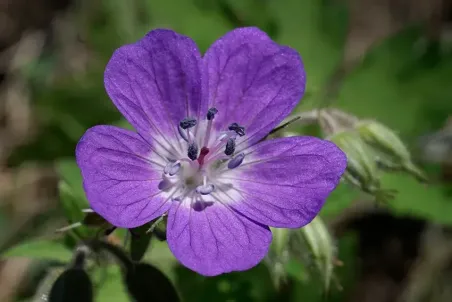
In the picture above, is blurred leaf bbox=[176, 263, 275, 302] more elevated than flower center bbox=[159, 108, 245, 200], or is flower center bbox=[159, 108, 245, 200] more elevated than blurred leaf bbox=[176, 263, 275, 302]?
flower center bbox=[159, 108, 245, 200]

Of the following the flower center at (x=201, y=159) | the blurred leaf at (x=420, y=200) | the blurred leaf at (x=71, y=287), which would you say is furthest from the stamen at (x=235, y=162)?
the blurred leaf at (x=420, y=200)

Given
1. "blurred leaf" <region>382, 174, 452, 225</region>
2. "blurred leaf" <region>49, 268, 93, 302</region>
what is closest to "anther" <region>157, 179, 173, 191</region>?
"blurred leaf" <region>49, 268, 93, 302</region>

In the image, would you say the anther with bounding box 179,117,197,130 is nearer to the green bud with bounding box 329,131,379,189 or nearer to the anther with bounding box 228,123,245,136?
the anther with bounding box 228,123,245,136

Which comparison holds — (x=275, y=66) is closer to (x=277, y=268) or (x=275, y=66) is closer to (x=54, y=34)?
(x=277, y=268)

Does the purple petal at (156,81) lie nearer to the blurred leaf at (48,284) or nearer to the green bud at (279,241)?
the green bud at (279,241)

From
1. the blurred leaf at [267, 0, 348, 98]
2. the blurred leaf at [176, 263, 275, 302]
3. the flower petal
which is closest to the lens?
the flower petal

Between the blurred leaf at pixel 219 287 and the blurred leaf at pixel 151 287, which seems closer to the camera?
the blurred leaf at pixel 151 287

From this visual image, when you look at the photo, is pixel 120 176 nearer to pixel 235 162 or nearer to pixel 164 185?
pixel 164 185

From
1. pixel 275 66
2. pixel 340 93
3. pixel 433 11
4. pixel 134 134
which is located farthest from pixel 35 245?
pixel 433 11
